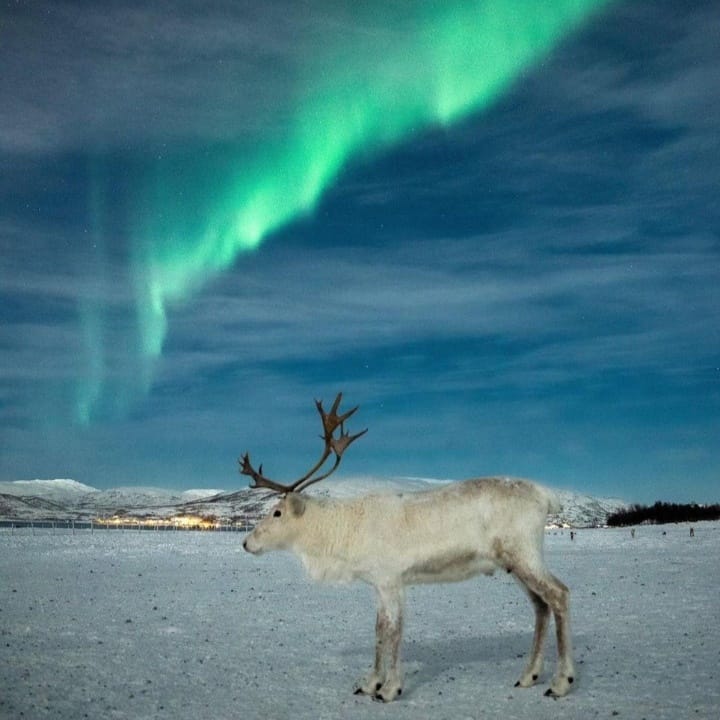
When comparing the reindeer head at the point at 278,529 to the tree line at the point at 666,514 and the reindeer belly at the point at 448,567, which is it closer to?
the reindeer belly at the point at 448,567

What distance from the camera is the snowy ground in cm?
1010

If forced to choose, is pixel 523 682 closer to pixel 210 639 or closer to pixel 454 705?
pixel 454 705

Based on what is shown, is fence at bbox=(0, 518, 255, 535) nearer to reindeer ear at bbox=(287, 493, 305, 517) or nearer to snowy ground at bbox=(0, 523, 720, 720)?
snowy ground at bbox=(0, 523, 720, 720)

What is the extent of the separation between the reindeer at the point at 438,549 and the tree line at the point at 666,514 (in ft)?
216

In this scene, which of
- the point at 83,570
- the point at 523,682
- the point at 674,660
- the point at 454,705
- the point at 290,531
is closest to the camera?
the point at 454,705

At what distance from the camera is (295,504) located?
11734mm

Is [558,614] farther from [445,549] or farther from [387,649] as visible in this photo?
[387,649]

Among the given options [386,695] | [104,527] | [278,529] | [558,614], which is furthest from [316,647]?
[104,527]

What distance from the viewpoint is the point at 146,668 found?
12.2 metres

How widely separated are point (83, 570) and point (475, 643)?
752 inches

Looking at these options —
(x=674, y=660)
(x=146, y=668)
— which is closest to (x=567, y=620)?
(x=674, y=660)

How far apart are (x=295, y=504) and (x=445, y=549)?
2235 millimetres

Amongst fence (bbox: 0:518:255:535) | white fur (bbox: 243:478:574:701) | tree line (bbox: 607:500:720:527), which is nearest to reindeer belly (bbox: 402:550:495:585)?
white fur (bbox: 243:478:574:701)

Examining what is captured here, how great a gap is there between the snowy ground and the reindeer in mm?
595
